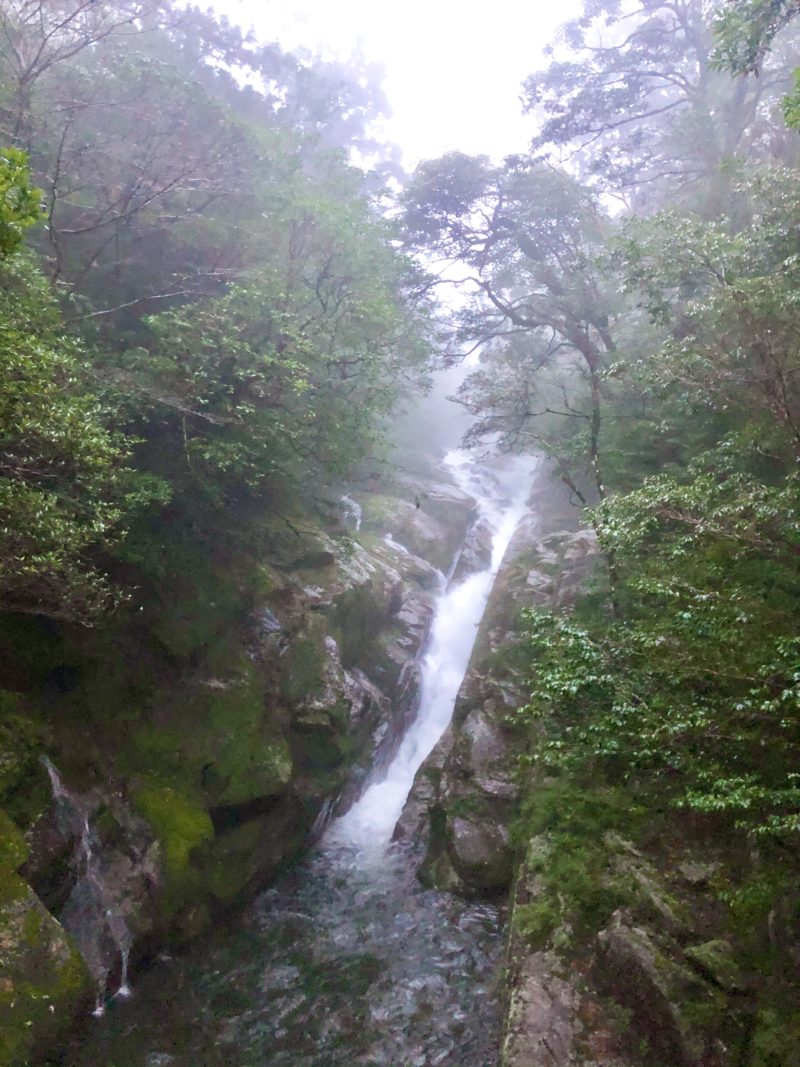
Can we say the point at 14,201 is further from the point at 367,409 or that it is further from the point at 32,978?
the point at 367,409

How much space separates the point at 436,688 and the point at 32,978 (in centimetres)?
1209

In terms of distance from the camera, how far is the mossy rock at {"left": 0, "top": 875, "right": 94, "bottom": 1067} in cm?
693

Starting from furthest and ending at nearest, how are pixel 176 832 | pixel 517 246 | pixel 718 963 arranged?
pixel 517 246, pixel 176 832, pixel 718 963

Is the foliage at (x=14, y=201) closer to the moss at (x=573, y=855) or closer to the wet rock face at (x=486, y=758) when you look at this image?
the moss at (x=573, y=855)

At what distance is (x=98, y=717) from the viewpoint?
34.8 feet

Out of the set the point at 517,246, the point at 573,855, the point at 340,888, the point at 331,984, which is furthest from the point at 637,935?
the point at 517,246

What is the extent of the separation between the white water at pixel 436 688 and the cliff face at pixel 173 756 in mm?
688

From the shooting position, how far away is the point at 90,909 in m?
8.79

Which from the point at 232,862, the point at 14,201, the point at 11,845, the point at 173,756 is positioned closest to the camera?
the point at 14,201

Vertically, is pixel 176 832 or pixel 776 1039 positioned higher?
pixel 776 1039

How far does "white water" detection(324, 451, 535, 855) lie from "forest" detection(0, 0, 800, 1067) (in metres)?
1.99

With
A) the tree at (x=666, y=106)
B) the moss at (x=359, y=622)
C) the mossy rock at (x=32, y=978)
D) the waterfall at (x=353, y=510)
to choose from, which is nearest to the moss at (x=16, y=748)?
the mossy rock at (x=32, y=978)

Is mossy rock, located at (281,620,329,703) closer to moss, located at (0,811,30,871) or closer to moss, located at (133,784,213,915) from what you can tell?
moss, located at (133,784,213,915)

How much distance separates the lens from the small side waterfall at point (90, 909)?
8.47 metres
